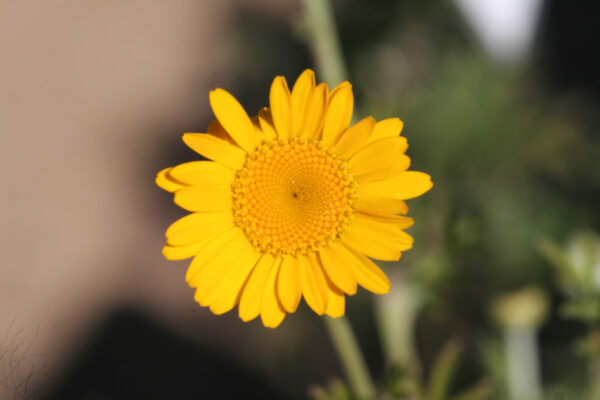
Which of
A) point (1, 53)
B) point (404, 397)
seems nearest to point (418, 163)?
point (404, 397)

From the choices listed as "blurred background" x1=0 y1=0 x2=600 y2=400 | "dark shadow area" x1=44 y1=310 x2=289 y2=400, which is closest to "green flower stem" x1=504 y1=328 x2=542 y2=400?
"blurred background" x1=0 y1=0 x2=600 y2=400

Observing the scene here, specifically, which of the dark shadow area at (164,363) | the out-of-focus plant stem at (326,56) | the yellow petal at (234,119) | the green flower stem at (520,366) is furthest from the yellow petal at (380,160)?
the dark shadow area at (164,363)

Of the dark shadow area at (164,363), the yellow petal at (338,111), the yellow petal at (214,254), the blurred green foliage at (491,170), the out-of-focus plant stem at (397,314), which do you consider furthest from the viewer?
the dark shadow area at (164,363)

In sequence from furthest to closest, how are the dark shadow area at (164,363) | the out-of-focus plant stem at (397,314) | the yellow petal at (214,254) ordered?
the dark shadow area at (164,363), the out-of-focus plant stem at (397,314), the yellow petal at (214,254)

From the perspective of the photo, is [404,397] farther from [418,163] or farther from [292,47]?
[292,47]

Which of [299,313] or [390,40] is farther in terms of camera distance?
A: [390,40]

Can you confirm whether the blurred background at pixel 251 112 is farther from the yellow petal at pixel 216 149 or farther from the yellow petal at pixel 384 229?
the yellow petal at pixel 216 149

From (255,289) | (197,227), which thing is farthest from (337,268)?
(197,227)
